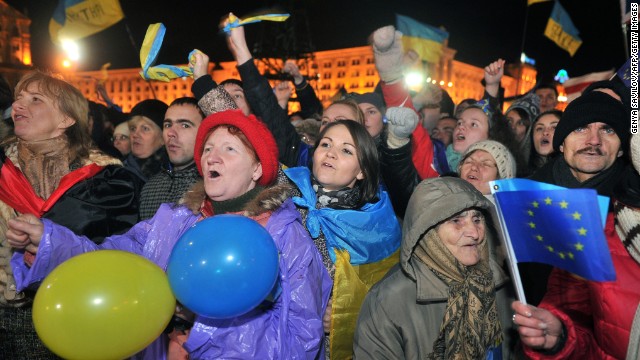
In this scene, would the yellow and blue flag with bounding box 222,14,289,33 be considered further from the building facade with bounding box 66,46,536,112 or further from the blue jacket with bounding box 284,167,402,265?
the building facade with bounding box 66,46,536,112

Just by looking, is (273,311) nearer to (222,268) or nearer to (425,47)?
(222,268)

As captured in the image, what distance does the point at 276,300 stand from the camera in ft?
8.18

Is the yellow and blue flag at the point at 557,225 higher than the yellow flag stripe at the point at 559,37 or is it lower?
lower

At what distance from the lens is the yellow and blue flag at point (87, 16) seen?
851 cm

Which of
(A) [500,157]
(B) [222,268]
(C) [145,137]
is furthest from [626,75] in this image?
(C) [145,137]

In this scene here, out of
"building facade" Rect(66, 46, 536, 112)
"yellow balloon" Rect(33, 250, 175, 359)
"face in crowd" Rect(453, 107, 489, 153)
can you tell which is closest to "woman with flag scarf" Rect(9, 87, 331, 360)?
"yellow balloon" Rect(33, 250, 175, 359)

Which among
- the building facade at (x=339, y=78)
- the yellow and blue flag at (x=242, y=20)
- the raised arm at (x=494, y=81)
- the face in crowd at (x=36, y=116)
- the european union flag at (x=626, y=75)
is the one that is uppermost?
the yellow and blue flag at (x=242, y=20)

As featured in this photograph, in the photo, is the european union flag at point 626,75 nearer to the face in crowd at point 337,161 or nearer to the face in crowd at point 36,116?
the face in crowd at point 337,161

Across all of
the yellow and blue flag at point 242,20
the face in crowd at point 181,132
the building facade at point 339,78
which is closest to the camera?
the yellow and blue flag at point 242,20

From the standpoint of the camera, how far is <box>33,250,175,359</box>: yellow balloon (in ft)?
5.98

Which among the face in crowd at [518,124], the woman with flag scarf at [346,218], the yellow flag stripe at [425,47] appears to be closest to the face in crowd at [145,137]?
the woman with flag scarf at [346,218]

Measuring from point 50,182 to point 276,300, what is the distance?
1756mm

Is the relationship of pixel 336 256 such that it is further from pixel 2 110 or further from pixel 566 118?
pixel 2 110

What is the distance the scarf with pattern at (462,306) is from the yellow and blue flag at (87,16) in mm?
8013
